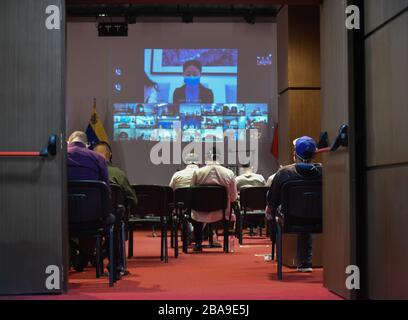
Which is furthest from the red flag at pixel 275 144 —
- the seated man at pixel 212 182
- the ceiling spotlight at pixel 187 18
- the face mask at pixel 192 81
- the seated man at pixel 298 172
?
the seated man at pixel 298 172

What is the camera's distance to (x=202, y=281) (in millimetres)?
5934

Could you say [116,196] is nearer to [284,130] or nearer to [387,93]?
[284,130]

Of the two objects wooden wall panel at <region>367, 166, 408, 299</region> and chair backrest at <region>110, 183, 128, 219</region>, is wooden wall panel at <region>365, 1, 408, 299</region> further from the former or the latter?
chair backrest at <region>110, 183, 128, 219</region>

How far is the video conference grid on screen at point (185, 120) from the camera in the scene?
1477 cm

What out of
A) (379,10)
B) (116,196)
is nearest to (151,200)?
(116,196)

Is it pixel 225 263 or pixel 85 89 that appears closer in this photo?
pixel 225 263

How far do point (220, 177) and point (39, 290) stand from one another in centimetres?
436

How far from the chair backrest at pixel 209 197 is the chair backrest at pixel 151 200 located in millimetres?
857

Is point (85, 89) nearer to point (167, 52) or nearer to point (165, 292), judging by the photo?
point (167, 52)

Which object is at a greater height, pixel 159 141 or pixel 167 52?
pixel 167 52

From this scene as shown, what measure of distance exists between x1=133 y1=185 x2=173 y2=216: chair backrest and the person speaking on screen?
23.0ft

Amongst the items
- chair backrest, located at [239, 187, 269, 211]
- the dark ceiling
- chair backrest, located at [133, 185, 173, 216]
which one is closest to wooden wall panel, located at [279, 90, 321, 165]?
chair backrest, located at [133, 185, 173, 216]

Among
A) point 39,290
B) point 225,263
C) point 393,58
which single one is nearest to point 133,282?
point 39,290

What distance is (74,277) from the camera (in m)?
6.37
